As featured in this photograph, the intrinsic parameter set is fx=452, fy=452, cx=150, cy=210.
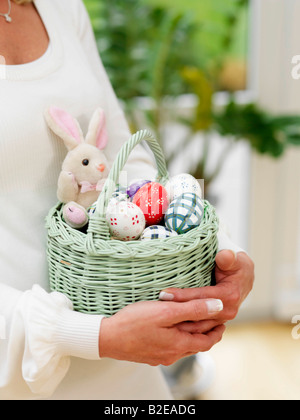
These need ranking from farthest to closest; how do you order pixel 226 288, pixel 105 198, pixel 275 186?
1. pixel 275 186
2. pixel 226 288
3. pixel 105 198

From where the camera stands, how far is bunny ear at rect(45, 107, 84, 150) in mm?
808

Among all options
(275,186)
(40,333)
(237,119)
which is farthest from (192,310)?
(275,186)

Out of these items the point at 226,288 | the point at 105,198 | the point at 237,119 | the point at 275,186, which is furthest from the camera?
the point at 275,186

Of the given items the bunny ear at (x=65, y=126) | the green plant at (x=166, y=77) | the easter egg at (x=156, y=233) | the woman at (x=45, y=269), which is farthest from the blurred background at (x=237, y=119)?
the easter egg at (x=156, y=233)

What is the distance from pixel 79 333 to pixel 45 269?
0.19m

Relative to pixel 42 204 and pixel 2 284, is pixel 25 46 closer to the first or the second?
pixel 42 204

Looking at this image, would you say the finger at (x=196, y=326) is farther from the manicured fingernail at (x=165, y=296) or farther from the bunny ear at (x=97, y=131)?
the bunny ear at (x=97, y=131)

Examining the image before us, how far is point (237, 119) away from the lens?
190 cm

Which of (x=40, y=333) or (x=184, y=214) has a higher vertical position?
(x=184, y=214)

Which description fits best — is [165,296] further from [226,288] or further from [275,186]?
[275,186]

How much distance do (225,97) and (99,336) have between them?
1.69m

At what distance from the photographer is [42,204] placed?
0.87m

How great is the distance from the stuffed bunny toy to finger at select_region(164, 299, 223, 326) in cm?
22

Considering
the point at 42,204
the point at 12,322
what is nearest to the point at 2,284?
the point at 12,322
